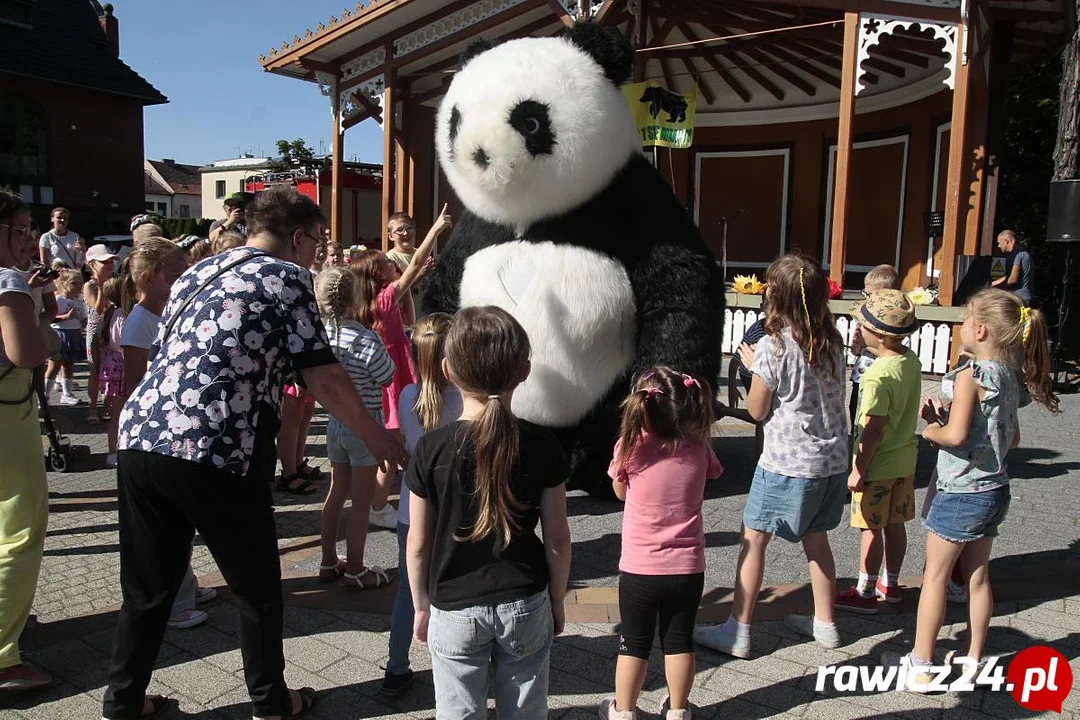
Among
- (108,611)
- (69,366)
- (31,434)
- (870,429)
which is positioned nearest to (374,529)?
(108,611)

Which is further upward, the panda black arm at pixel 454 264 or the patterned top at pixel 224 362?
the panda black arm at pixel 454 264

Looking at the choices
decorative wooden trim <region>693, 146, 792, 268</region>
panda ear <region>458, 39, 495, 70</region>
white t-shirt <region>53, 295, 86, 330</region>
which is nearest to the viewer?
panda ear <region>458, 39, 495, 70</region>

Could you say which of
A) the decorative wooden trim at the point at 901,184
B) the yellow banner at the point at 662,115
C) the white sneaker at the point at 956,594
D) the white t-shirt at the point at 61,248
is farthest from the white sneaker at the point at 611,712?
the decorative wooden trim at the point at 901,184

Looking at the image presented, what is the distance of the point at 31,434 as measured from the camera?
8.59ft

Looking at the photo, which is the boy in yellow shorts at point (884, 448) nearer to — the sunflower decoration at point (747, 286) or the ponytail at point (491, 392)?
the ponytail at point (491, 392)

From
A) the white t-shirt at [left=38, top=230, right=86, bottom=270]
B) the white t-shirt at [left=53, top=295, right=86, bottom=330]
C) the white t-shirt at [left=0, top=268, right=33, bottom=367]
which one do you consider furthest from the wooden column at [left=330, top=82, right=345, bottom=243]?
the white t-shirt at [left=0, top=268, right=33, bottom=367]

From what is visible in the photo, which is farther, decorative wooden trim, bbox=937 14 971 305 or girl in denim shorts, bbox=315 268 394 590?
decorative wooden trim, bbox=937 14 971 305

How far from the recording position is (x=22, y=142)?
21.6m

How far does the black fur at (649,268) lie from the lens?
3.54 m

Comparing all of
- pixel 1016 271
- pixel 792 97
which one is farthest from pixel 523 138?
pixel 792 97

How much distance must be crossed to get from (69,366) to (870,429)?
23.1 feet

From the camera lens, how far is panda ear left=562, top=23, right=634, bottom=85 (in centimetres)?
366

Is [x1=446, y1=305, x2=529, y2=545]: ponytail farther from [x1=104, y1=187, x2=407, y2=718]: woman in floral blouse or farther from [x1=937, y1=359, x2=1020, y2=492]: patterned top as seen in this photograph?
[x1=937, y1=359, x2=1020, y2=492]: patterned top

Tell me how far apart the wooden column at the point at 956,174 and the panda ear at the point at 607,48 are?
5.51 meters
